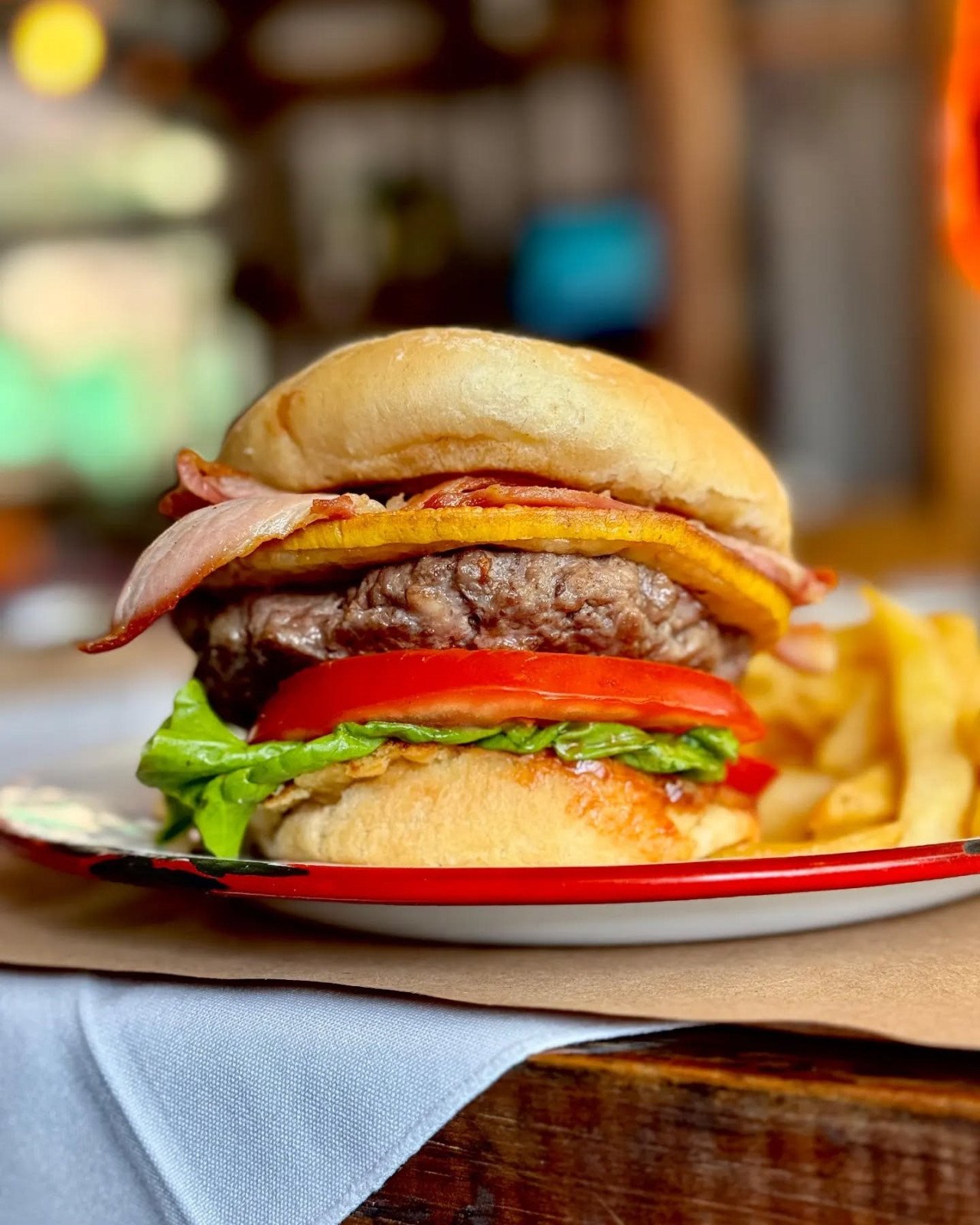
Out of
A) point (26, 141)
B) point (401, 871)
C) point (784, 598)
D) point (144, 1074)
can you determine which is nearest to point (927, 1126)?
point (401, 871)

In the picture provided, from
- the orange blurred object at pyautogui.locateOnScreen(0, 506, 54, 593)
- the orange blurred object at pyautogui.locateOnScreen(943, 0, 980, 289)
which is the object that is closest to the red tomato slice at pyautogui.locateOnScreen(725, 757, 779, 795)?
the orange blurred object at pyautogui.locateOnScreen(943, 0, 980, 289)

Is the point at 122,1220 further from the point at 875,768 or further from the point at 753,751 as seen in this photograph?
the point at 753,751

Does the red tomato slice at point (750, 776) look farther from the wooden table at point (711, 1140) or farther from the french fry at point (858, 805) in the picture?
the wooden table at point (711, 1140)

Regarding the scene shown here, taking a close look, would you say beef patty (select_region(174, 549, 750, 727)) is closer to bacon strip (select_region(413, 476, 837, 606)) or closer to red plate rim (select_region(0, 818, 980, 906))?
bacon strip (select_region(413, 476, 837, 606))

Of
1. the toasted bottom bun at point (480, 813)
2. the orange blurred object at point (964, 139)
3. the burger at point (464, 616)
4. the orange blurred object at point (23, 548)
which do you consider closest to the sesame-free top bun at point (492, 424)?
the burger at point (464, 616)

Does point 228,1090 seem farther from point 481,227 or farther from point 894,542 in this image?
point 481,227
